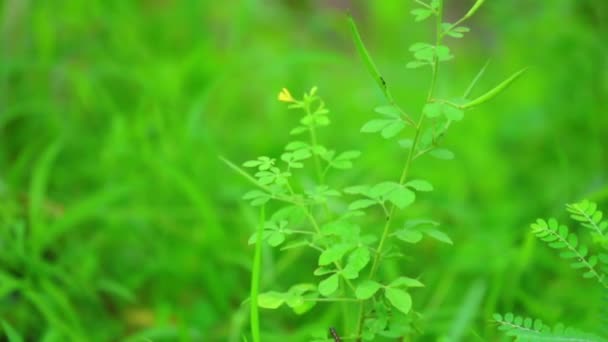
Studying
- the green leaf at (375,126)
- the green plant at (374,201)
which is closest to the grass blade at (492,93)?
the green plant at (374,201)

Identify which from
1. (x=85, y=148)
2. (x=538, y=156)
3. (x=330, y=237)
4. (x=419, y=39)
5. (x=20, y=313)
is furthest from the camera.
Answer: (x=419, y=39)

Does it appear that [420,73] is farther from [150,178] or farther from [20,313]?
[20,313]

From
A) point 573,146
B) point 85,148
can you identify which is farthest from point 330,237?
point 573,146

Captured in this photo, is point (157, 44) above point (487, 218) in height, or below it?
above

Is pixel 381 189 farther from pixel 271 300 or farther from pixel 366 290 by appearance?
pixel 271 300

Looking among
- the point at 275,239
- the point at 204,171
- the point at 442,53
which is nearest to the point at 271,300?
the point at 275,239

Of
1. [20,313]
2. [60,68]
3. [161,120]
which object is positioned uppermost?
[60,68]

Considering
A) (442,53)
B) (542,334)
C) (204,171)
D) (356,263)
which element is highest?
(442,53)
